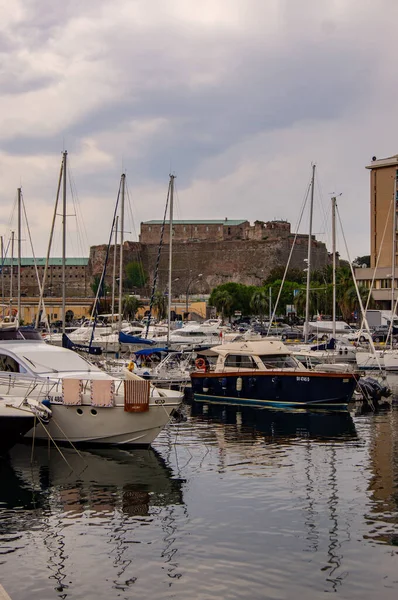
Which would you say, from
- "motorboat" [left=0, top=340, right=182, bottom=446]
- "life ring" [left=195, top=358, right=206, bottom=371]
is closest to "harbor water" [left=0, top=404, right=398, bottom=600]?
"motorboat" [left=0, top=340, right=182, bottom=446]

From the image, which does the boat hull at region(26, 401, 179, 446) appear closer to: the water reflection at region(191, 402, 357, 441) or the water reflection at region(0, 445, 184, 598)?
the water reflection at region(0, 445, 184, 598)

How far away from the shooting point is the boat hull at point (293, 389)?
28.0m

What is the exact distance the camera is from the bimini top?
29328 millimetres

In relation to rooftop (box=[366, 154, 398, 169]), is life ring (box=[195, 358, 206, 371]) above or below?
below

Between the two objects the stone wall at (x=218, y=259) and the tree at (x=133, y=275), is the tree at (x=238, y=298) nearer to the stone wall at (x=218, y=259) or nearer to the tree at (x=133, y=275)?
the stone wall at (x=218, y=259)

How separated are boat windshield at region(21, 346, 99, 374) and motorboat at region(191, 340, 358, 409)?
26.7ft

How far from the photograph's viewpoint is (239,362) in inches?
1179

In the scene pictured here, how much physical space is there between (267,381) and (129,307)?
235 feet

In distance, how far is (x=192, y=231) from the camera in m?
152

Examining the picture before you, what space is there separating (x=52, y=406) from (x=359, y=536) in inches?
342

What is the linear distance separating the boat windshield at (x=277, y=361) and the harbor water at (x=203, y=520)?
6381mm

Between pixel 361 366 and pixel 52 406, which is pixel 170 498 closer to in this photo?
pixel 52 406

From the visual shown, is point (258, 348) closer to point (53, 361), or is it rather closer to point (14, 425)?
point (53, 361)

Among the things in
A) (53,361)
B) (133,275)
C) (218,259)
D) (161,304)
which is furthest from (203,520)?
(218,259)
